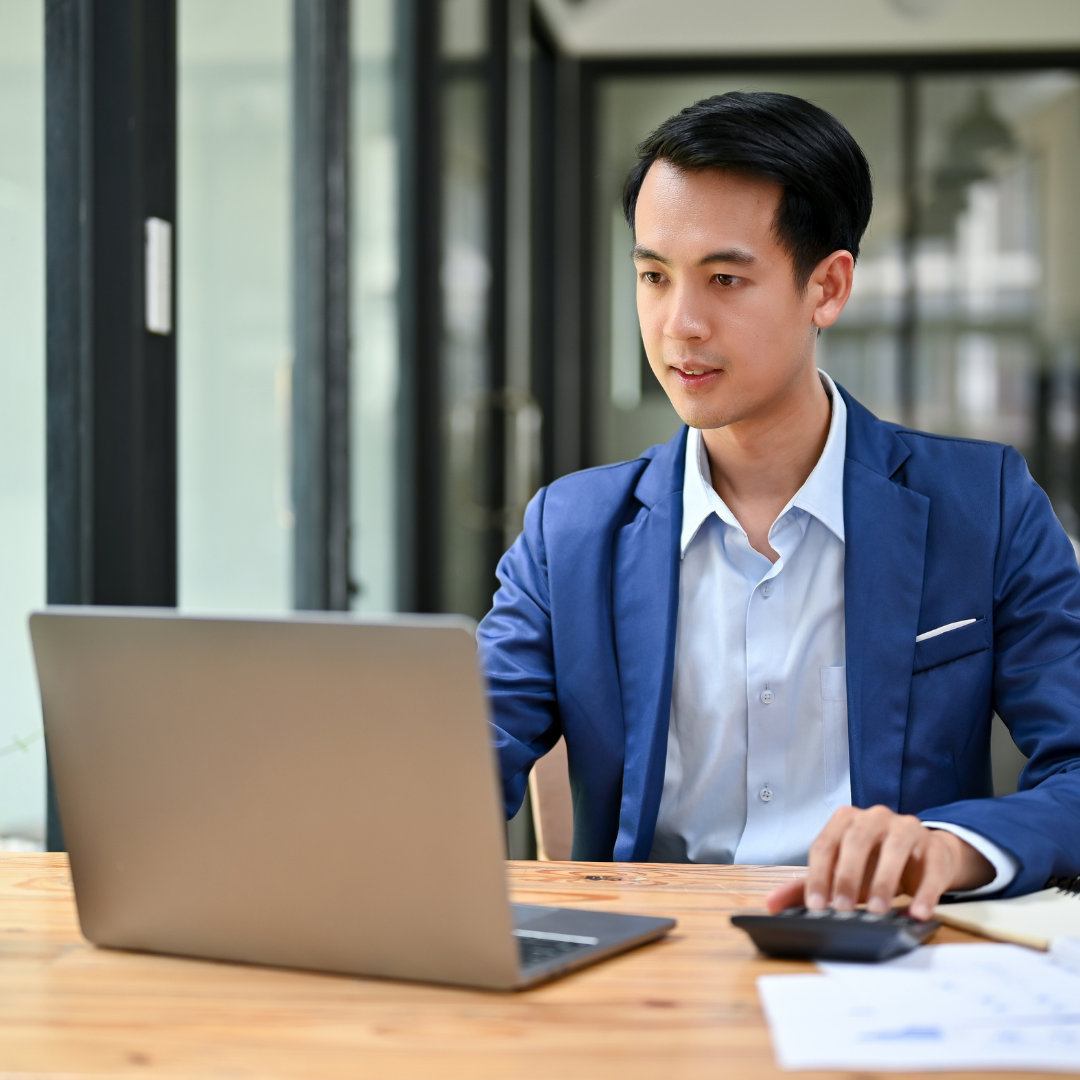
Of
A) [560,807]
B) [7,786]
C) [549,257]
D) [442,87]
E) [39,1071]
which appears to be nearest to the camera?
[39,1071]

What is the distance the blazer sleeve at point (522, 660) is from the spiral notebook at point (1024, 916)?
19.5 inches

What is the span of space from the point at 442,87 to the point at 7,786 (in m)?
2.31

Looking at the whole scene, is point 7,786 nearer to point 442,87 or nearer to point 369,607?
point 369,607

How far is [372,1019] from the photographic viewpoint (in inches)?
30.5

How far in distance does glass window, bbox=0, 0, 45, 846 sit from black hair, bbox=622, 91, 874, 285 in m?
0.73

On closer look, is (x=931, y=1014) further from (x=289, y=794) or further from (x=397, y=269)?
(x=397, y=269)

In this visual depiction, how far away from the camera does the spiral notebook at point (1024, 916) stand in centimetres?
91

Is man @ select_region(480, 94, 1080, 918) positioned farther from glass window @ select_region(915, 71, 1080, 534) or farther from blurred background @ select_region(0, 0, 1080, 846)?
glass window @ select_region(915, 71, 1080, 534)

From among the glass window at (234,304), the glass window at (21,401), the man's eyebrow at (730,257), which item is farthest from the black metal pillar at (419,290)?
the man's eyebrow at (730,257)

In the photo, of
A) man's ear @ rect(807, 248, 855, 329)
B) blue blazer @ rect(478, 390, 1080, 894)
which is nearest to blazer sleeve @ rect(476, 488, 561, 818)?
blue blazer @ rect(478, 390, 1080, 894)

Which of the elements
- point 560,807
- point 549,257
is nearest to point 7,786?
point 560,807

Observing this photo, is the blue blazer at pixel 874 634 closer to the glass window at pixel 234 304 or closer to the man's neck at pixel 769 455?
the man's neck at pixel 769 455

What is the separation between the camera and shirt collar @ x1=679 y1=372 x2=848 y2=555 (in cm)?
144

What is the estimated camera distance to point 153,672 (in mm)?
840
